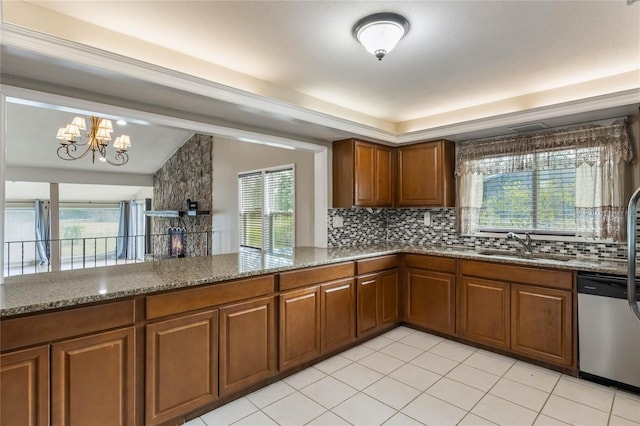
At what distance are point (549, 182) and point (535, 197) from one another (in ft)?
0.63

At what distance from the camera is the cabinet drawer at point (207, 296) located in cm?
199

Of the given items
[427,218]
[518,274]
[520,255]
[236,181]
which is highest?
[236,181]

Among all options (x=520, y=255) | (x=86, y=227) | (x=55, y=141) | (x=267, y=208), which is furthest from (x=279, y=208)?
(x=86, y=227)

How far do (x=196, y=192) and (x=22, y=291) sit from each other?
6.09 metres

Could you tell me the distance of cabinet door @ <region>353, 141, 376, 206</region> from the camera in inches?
146

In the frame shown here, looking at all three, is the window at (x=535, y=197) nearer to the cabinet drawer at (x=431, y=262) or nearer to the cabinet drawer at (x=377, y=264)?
the cabinet drawer at (x=431, y=262)

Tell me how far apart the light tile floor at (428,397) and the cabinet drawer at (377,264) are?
0.82 meters

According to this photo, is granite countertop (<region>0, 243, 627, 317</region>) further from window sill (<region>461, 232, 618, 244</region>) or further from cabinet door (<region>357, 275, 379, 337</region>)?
cabinet door (<region>357, 275, 379, 337</region>)

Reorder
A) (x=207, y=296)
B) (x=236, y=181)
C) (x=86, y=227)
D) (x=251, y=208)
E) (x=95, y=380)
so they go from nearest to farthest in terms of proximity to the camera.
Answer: (x=95, y=380) → (x=207, y=296) → (x=251, y=208) → (x=236, y=181) → (x=86, y=227)

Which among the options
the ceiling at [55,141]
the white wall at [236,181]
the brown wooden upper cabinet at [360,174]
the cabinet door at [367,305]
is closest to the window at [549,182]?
the brown wooden upper cabinet at [360,174]

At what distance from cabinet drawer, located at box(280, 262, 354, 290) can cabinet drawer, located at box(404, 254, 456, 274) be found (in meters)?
0.87

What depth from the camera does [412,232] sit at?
172 inches

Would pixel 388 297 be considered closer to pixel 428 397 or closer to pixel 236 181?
pixel 428 397

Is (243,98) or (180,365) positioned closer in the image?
(180,365)
